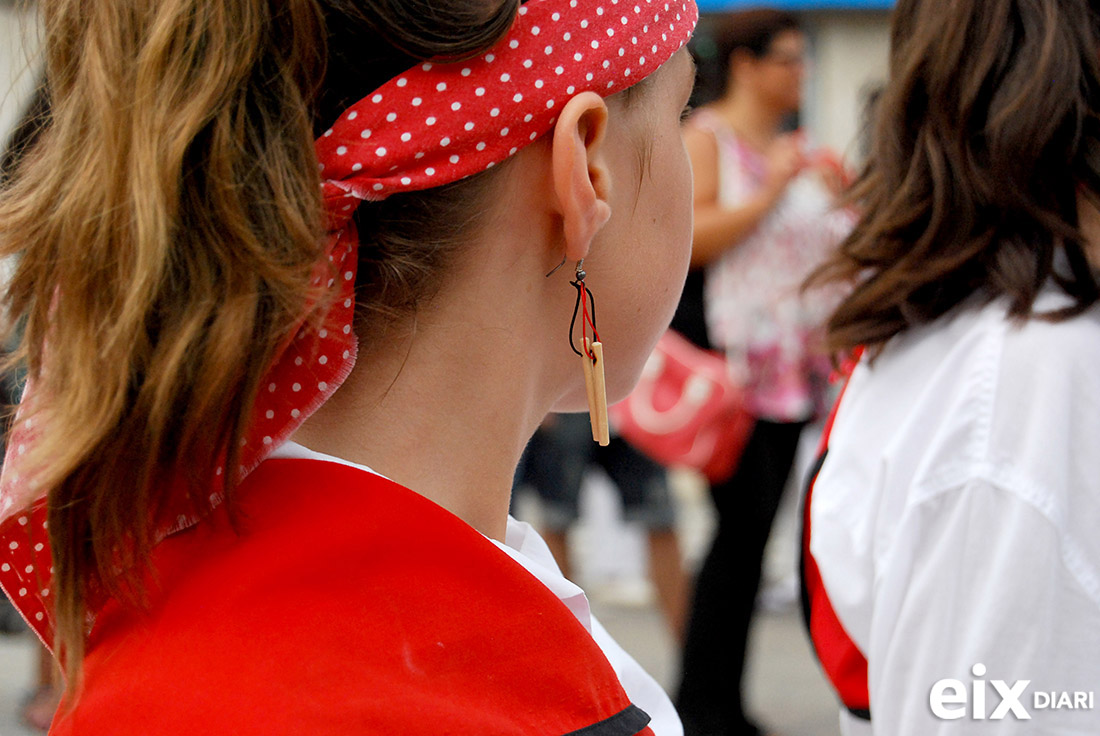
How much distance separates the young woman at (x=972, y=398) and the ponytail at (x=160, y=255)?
95 centimetres

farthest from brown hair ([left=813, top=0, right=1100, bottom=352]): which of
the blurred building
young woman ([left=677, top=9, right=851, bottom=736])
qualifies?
the blurred building

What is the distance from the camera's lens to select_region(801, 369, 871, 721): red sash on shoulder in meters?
1.65

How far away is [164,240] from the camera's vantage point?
799mm

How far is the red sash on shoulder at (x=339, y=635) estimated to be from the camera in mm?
788

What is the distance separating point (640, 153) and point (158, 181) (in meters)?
0.45

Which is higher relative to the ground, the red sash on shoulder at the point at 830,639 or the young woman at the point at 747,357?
the red sash on shoulder at the point at 830,639

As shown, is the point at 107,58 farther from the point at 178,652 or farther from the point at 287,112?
the point at 178,652

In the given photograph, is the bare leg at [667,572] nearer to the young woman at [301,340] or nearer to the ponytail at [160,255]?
the young woman at [301,340]

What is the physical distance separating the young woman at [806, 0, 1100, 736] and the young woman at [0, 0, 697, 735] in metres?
0.65

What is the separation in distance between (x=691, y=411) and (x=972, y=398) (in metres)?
1.95

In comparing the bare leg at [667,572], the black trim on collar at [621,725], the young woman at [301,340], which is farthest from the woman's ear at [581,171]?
the bare leg at [667,572]

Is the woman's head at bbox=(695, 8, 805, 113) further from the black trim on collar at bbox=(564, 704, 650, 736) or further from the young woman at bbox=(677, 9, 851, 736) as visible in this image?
the black trim on collar at bbox=(564, 704, 650, 736)

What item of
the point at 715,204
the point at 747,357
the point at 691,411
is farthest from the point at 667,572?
the point at 715,204

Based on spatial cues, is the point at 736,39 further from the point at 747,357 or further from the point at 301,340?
the point at 301,340
